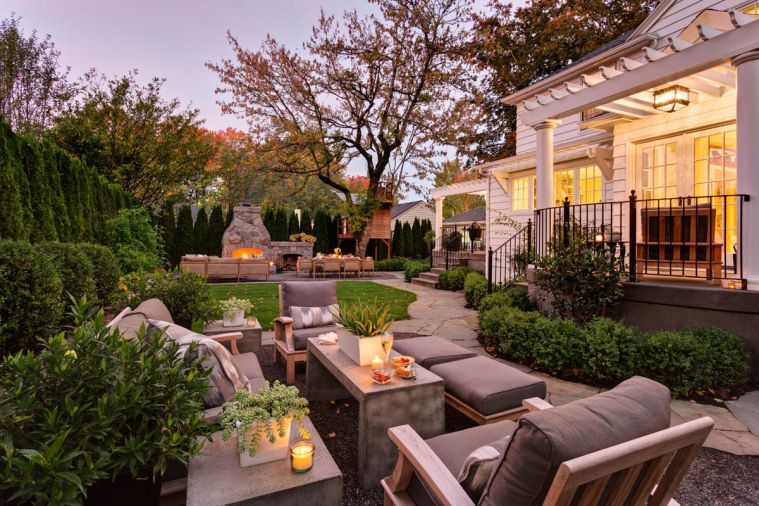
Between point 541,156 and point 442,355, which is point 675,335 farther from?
point 541,156

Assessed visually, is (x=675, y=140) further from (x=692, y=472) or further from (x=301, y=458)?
(x=301, y=458)

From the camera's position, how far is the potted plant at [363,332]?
9.59 feet

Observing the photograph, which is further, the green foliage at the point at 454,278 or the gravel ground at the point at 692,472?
the green foliage at the point at 454,278

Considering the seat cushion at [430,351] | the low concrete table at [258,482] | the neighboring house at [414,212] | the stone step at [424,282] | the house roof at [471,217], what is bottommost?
the stone step at [424,282]

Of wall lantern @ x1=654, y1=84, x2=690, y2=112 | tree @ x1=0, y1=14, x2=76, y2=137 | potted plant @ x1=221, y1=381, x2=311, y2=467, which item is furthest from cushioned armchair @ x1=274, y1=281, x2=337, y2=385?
tree @ x1=0, y1=14, x2=76, y2=137

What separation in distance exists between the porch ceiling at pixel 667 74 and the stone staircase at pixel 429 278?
21.3ft

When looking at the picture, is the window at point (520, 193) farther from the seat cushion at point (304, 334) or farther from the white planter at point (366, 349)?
the white planter at point (366, 349)

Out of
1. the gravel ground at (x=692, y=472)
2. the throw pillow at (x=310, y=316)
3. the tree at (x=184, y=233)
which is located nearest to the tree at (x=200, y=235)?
the tree at (x=184, y=233)

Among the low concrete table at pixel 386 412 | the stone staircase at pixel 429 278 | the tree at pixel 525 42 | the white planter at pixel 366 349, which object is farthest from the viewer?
the tree at pixel 525 42

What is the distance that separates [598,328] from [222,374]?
4.01m

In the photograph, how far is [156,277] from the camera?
473 cm

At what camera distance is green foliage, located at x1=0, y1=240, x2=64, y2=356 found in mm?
3611

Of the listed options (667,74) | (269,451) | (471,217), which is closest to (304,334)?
(269,451)

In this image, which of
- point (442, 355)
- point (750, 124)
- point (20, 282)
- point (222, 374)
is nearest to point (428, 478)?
point (222, 374)
